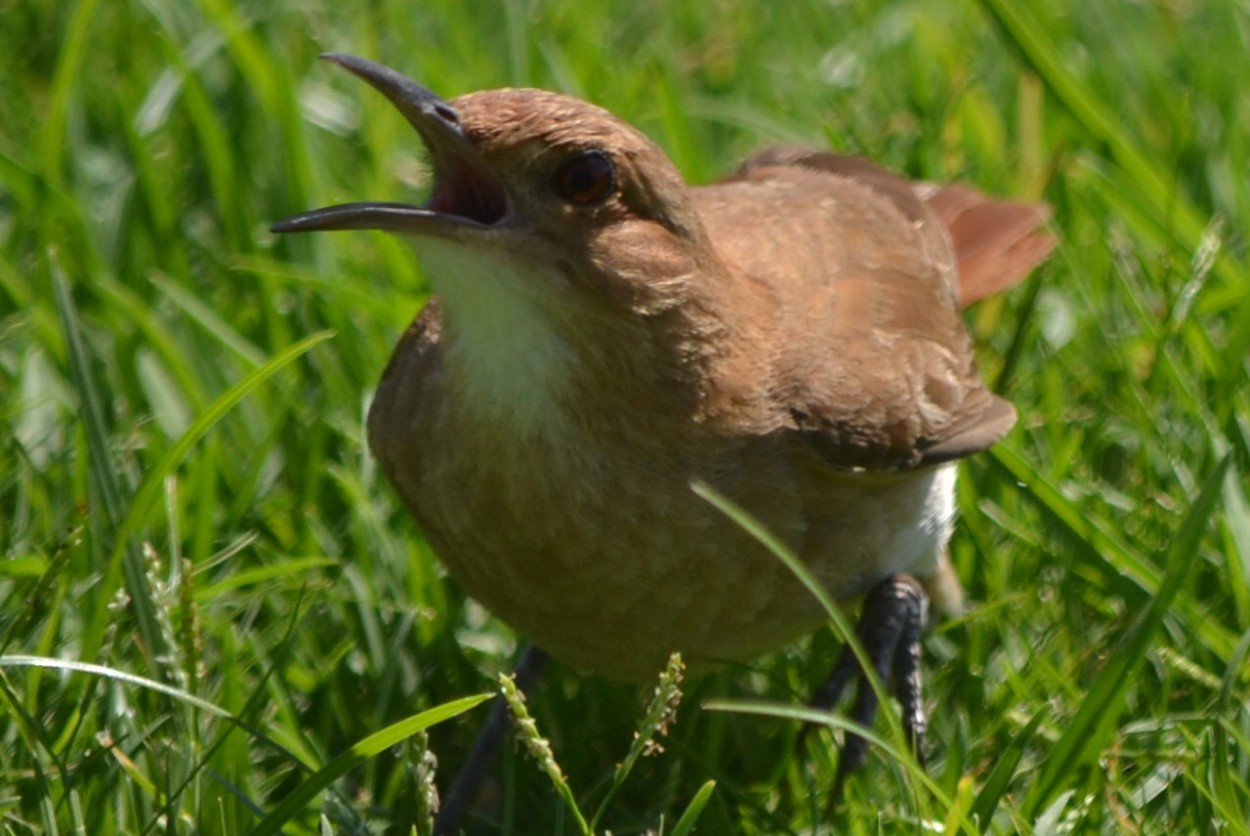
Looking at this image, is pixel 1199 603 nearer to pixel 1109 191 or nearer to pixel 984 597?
pixel 984 597

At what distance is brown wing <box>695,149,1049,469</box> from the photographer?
4.63m

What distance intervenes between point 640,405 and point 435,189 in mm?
600

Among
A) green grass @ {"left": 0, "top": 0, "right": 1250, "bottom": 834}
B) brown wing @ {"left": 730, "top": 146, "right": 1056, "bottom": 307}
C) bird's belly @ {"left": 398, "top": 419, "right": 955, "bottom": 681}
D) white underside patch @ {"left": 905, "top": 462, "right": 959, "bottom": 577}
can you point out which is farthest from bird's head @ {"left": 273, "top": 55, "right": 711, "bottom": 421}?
brown wing @ {"left": 730, "top": 146, "right": 1056, "bottom": 307}

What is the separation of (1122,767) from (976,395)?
3.41ft

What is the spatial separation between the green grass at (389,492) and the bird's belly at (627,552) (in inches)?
11.5

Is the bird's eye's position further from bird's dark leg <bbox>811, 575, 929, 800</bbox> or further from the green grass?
bird's dark leg <bbox>811, 575, 929, 800</bbox>

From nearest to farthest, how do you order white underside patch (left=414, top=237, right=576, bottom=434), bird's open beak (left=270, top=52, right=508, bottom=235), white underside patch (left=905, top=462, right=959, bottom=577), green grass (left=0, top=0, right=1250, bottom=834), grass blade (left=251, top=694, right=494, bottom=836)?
grass blade (left=251, top=694, right=494, bottom=836) < bird's open beak (left=270, top=52, right=508, bottom=235) < white underside patch (left=414, top=237, right=576, bottom=434) < green grass (left=0, top=0, right=1250, bottom=834) < white underside patch (left=905, top=462, right=959, bottom=577)

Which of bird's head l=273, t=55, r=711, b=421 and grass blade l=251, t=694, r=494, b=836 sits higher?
bird's head l=273, t=55, r=711, b=421

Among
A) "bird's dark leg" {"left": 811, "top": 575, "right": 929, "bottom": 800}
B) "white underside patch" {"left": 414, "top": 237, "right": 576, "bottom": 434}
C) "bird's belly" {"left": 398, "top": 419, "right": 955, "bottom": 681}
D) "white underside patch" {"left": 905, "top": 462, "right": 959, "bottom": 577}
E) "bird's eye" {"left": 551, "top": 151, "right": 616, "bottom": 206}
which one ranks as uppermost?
"bird's eye" {"left": 551, "top": 151, "right": 616, "bottom": 206}

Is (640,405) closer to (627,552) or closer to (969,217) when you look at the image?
(627,552)

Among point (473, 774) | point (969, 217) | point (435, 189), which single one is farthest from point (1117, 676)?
point (969, 217)

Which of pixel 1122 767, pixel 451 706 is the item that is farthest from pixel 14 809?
pixel 1122 767

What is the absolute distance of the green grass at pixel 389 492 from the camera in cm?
417

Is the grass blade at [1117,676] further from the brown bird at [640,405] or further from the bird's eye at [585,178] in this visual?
the bird's eye at [585,178]
